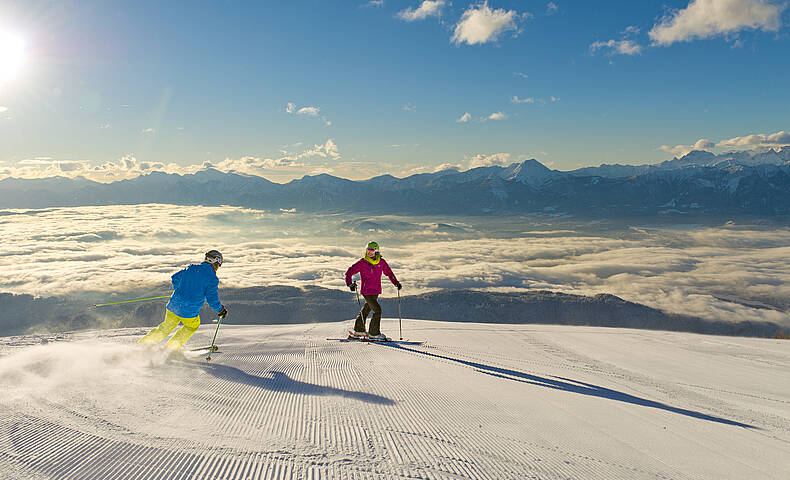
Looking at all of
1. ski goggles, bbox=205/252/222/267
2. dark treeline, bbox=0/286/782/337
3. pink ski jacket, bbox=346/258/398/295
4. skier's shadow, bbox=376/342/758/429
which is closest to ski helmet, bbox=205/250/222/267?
ski goggles, bbox=205/252/222/267

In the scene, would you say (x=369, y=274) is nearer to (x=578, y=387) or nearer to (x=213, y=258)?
(x=213, y=258)

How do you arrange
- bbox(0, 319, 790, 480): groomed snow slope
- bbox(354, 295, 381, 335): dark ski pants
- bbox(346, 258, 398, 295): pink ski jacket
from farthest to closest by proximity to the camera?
bbox(354, 295, 381, 335): dark ski pants → bbox(346, 258, 398, 295): pink ski jacket → bbox(0, 319, 790, 480): groomed snow slope

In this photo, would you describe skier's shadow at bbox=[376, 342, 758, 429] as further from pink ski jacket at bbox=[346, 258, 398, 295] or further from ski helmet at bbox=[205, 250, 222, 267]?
ski helmet at bbox=[205, 250, 222, 267]

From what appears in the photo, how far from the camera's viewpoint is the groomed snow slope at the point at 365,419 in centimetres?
258

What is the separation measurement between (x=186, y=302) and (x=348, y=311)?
16246cm

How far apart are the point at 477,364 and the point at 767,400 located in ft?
14.5

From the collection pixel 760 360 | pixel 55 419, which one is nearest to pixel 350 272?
pixel 55 419

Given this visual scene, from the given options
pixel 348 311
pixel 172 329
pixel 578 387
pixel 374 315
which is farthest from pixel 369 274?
pixel 348 311

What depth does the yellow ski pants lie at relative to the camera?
682cm

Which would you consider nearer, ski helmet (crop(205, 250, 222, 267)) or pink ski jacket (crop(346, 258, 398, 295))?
ski helmet (crop(205, 250, 222, 267))

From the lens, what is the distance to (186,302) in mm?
6820

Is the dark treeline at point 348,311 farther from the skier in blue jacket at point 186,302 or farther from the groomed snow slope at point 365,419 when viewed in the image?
the groomed snow slope at point 365,419

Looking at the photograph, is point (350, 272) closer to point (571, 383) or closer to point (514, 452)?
point (571, 383)

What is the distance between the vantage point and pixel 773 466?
10.9 feet
